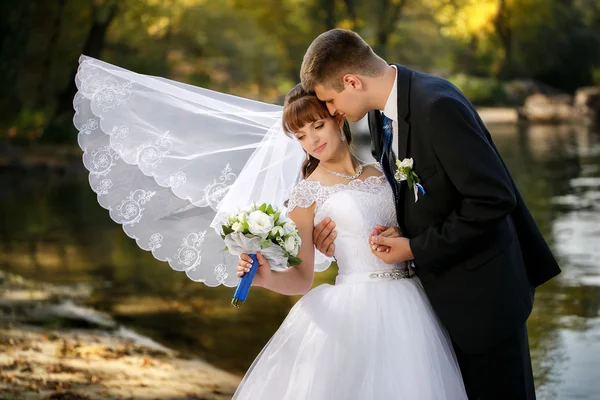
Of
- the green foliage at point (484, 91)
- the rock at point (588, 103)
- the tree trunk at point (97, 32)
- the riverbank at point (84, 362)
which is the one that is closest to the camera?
the riverbank at point (84, 362)

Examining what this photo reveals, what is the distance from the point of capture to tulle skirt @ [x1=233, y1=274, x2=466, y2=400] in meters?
2.76

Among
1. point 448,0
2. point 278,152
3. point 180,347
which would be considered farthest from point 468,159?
point 448,0

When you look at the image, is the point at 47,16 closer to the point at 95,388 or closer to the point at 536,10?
the point at 536,10

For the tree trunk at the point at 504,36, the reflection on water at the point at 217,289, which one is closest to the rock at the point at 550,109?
the tree trunk at the point at 504,36

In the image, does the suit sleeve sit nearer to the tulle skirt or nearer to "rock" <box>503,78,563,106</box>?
the tulle skirt

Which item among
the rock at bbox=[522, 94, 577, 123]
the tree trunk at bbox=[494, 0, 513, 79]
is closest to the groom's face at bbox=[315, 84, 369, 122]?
the rock at bbox=[522, 94, 577, 123]

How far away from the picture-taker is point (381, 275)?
2.95 m

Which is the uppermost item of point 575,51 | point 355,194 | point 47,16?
point 575,51

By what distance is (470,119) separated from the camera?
2.62m

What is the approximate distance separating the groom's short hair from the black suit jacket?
0.43 ft

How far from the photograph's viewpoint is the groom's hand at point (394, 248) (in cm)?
275

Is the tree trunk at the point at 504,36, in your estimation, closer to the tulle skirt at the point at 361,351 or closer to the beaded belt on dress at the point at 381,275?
the beaded belt on dress at the point at 381,275

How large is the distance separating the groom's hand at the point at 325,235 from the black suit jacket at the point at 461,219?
10.5 inches

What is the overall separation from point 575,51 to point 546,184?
1514cm
